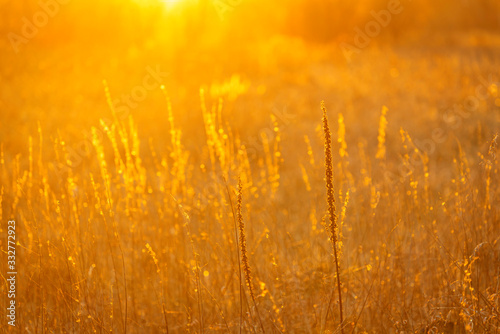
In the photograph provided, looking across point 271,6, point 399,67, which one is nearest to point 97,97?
point 399,67

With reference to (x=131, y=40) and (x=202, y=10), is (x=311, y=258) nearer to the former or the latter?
(x=131, y=40)

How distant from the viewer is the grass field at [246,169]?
196cm

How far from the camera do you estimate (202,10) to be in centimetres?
956

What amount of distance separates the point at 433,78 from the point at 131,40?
5611mm

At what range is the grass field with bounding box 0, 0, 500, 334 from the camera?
1956 mm

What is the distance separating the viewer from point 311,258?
254 centimetres

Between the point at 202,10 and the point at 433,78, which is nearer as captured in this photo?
the point at 433,78

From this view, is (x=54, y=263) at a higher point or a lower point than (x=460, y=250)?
higher

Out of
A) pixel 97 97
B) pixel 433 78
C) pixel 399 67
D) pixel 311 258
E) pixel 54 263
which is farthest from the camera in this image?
pixel 399 67

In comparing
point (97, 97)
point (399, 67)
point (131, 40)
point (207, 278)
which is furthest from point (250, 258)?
point (131, 40)

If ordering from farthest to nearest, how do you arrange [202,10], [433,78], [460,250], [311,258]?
[202,10] → [433,78] → [311,258] → [460,250]

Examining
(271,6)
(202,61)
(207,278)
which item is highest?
(271,6)

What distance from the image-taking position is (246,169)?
354 centimetres

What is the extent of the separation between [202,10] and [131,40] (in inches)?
67.2
